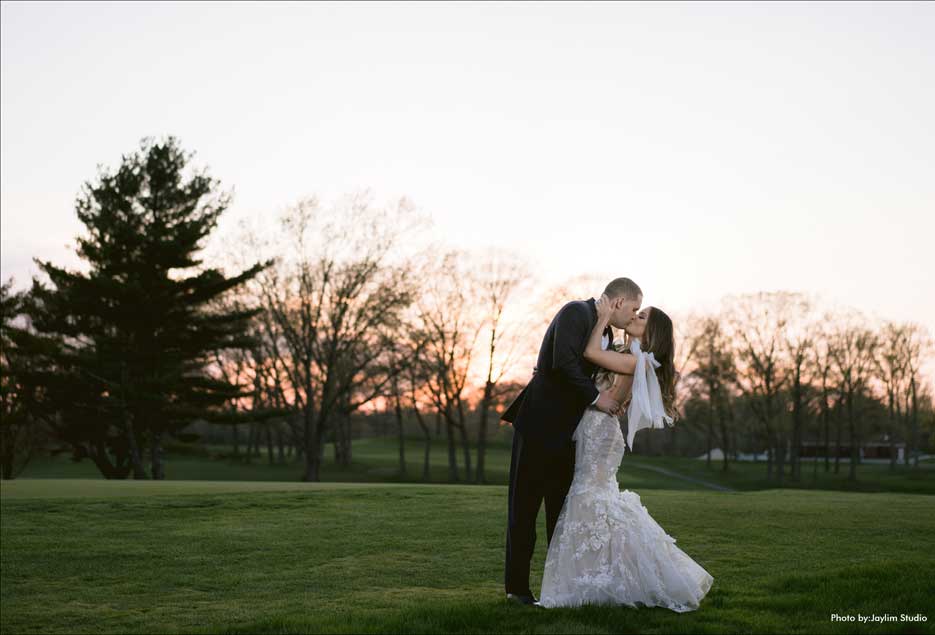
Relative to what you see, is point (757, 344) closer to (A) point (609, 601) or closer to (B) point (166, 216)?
(B) point (166, 216)

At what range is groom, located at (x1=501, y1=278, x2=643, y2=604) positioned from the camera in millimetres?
6832

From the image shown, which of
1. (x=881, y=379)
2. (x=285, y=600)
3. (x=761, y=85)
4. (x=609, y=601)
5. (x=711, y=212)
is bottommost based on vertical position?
(x=285, y=600)

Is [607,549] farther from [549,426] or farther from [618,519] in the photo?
[549,426]

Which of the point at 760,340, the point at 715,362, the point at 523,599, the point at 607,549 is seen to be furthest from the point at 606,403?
the point at 715,362

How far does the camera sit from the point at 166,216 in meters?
47.7

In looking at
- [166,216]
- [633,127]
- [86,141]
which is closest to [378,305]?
[166,216]

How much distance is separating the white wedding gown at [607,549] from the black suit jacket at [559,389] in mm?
222

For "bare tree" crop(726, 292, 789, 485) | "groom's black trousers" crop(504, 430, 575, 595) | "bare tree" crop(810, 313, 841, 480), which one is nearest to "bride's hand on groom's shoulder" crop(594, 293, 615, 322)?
"groom's black trousers" crop(504, 430, 575, 595)

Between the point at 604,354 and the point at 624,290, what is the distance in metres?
0.54

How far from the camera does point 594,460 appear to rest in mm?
7051

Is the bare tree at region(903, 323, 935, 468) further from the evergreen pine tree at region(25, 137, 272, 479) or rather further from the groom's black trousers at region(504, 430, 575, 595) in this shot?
the groom's black trousers at region(504, 430, 575, 595)

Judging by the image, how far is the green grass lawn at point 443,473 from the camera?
6053cm

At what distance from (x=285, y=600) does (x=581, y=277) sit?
159 feet

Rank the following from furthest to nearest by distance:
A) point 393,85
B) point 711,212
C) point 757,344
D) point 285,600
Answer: point 757,344
point 711,212
point 393,85
point 285,600
